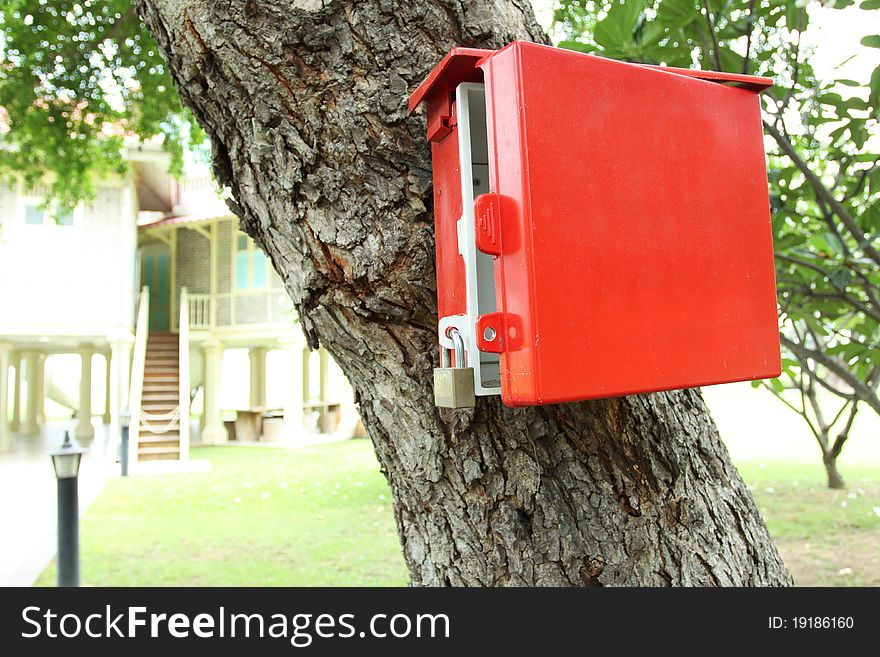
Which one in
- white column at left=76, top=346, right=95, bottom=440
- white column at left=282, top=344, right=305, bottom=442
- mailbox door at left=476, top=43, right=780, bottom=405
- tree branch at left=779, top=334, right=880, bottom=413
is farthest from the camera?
white column at left=282, top=344, right=305, bottom=442

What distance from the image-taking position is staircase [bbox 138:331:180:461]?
12711mm

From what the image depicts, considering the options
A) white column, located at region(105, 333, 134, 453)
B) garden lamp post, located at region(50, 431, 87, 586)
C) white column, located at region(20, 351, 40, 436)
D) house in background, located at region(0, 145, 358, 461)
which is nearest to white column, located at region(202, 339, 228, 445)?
house in background, located at region(0, 145, 358, 461)

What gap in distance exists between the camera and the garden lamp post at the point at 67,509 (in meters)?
5.20

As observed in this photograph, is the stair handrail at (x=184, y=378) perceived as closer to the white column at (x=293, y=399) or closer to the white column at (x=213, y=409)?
the white column at (x=213, y=409)

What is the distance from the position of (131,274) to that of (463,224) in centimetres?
1465

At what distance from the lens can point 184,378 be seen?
46.0 feet

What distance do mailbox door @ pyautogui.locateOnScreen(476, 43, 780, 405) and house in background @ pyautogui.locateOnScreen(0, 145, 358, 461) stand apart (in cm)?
1227

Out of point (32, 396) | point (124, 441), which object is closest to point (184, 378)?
point (124, 441)

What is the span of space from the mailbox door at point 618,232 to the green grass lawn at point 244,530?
16.5 ft

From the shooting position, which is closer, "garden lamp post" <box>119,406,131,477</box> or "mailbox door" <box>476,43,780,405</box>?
"mailbox door" <box>476,43,780,405</box>

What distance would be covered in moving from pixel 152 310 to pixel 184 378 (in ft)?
17.6

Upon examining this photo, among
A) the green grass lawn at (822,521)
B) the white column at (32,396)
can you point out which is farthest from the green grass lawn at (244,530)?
the white column at (32,396)

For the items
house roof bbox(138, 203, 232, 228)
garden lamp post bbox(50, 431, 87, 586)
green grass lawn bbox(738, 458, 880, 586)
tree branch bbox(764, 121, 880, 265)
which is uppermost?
house roof bbox(138, 203, 232, 228)

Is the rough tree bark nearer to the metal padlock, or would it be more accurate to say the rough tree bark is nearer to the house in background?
the metal padlock
